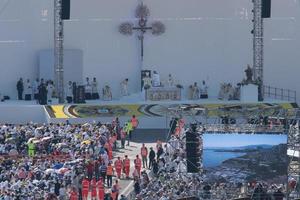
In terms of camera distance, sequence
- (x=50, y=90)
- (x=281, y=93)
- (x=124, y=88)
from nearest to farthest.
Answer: (x=50, y=90), (x=124, y=88), (x=281, y=93)

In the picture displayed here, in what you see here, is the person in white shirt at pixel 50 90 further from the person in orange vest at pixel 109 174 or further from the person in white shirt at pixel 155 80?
the person in orange vest at pixel 109 174

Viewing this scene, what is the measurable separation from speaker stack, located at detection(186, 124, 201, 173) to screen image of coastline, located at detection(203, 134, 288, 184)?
35cm

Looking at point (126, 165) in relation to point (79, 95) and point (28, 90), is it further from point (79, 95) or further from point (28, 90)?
point (28, 90)

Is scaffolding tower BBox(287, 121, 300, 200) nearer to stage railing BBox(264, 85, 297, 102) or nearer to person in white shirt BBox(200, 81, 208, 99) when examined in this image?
person in white shirt BBox(200, 81, 208, 99)

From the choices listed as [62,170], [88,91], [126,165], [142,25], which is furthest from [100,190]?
Answer: [142,25]

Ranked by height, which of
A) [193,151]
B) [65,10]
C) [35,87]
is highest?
[65,10]

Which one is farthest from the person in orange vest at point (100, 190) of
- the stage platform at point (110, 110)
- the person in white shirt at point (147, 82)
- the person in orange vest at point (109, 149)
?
the person in white shirt at point (147, 82)

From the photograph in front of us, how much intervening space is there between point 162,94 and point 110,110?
2365mm

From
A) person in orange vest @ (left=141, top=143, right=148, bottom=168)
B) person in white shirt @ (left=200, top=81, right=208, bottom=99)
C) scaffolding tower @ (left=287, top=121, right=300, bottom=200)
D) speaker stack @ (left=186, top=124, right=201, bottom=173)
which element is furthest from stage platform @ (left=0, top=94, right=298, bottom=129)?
speaker stack @ (left=186, top=124, right=201, bottom=173)

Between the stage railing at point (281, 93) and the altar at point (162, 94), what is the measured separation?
14.8ft

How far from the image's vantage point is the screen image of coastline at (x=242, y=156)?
4994 centimetres

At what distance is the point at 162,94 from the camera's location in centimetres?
6594

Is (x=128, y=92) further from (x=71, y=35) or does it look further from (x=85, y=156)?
(x=85, y=156)

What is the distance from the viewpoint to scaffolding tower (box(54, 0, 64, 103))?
217 feet
